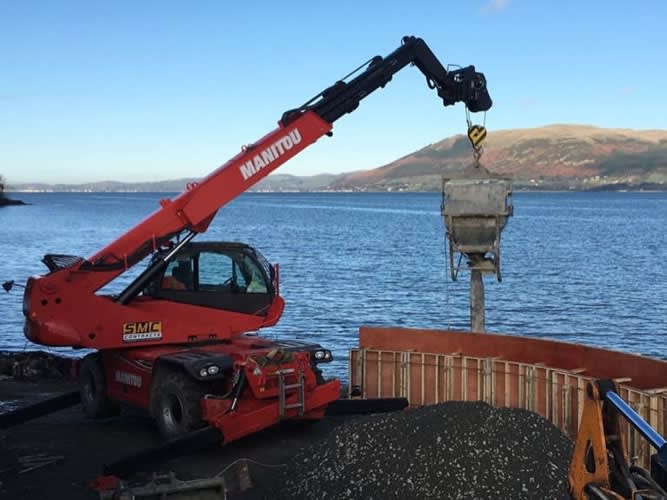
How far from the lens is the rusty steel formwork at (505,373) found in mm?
12703

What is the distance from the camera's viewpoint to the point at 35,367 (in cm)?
1953

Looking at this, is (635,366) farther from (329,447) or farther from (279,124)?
(279,124)

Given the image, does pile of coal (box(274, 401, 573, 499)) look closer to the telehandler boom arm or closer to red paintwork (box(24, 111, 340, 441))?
red paintwork (box(24, 111, 340, 441))

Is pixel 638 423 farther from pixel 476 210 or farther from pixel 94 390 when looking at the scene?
pixel 94 390

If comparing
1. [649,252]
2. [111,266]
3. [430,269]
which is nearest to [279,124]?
[111,266]

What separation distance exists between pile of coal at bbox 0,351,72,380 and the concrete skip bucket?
976 cm

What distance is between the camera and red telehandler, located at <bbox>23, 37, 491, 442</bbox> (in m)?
12.7

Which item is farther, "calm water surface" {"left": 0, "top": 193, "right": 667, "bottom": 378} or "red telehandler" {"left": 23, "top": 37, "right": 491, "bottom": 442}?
"calm water surface" {"left": 0, "top": 193, "right": 667, "bottom": 378}

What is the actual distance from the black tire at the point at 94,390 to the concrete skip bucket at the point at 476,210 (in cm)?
690

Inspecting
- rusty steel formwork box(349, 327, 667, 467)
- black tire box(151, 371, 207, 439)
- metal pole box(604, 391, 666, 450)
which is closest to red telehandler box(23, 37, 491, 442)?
black tire box(151, 371, 207, 439)

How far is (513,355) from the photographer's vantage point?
1516 centimetres

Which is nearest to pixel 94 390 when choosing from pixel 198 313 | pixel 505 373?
pixel 198 313

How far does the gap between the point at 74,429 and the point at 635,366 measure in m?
9.51

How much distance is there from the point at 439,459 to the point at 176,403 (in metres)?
5.02
